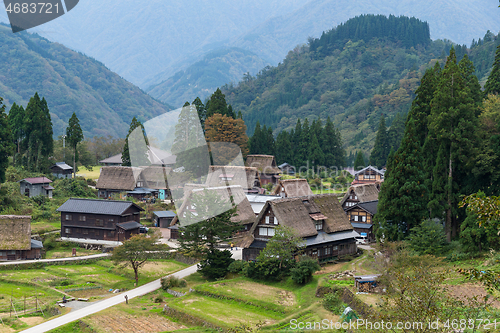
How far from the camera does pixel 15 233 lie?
3234cm

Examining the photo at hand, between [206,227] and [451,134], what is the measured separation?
16.0m

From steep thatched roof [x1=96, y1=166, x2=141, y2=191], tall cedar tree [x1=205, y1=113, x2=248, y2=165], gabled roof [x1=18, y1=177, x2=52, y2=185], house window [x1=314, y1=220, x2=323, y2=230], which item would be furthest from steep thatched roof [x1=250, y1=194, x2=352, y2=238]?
gabled roof [x1=18, y1=177, x2=52, y2=185]

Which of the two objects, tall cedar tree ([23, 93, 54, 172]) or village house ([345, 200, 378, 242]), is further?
tall cedar tree ([23, 93, 54, 172])

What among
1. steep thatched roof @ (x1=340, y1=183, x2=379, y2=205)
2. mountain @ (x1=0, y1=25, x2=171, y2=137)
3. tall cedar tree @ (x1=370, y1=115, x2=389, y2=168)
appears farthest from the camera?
mountain @ (x1=0, y1=25, x2=171, y2=137)

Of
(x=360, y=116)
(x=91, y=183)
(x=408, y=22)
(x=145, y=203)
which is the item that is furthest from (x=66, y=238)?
(x=408, y=22)

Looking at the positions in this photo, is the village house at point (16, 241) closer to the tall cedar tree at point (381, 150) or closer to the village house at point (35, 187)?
the village house at point (35, 187)

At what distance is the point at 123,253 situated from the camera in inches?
1118

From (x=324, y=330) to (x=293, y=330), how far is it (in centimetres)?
129

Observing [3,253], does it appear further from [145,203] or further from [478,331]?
[478,331]

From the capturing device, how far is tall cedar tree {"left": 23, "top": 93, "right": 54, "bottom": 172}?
51531 millimetres

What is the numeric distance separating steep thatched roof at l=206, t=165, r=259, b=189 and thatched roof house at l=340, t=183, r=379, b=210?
12.8 metres

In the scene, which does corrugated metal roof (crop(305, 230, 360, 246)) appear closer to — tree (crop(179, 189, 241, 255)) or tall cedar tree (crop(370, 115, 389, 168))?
tree (crop(179, 189, 241, 255))

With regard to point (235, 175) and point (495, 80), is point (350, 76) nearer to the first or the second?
point (235, 175)

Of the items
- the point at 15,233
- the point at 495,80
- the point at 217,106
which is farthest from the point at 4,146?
the point at 495,80
